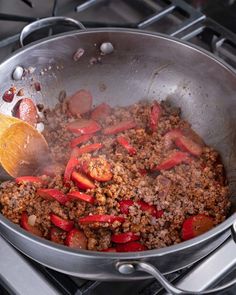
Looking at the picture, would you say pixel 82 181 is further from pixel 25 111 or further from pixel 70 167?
pixel 25 111

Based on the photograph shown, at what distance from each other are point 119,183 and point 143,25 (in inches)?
19.7

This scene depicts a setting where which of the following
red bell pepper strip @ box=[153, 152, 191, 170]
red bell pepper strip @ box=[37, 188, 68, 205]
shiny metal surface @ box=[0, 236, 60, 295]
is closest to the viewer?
shiny metal surface @ box=[0, 236, 60, 295]

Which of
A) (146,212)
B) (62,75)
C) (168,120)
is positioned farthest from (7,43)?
(146,212)

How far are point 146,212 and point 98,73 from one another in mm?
421

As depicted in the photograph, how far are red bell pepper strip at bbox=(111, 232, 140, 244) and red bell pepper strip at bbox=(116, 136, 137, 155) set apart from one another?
0.77 ft

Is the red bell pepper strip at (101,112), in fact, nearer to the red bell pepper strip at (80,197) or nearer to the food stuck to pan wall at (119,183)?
the food stuck to pan wall at (119,183)

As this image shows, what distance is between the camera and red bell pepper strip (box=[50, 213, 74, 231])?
0.99 meters

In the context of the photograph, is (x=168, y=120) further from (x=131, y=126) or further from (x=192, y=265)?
(x=192, y=265)

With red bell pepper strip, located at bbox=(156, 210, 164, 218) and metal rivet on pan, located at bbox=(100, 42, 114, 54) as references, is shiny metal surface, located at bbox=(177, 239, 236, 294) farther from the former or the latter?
metal rivet on pan, located at bbox=(100, 42, 114, 54)

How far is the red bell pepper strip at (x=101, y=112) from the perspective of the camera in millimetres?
1246

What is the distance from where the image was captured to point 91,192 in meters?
1.03

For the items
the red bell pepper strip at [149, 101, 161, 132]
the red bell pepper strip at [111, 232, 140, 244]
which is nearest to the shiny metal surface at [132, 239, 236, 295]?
the red bell pepper strip at [111, 232, 140, 244]

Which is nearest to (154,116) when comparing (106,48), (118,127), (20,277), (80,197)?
(118,127)

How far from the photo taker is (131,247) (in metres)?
0.96
